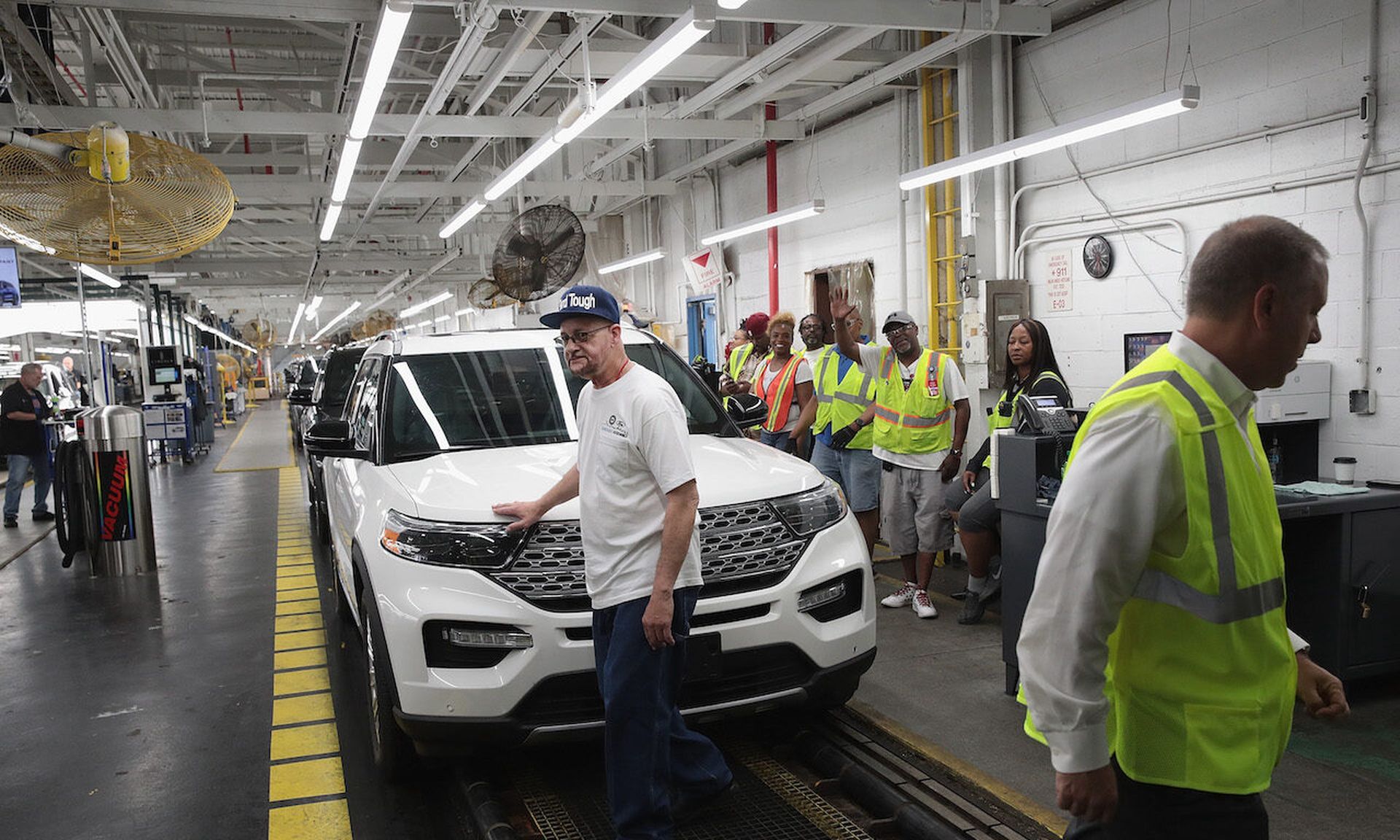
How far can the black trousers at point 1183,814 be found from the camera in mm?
1613

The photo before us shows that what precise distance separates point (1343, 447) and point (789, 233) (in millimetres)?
7677

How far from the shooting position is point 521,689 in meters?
3.28

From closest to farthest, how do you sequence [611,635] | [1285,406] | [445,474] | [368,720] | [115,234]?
[611,635], [445,474], [368,720], [115,234], [1285,406]

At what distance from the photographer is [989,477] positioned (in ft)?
18.5

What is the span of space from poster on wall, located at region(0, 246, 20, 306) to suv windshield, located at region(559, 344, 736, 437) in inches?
465

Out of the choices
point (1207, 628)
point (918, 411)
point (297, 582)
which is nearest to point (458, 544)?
point (1207, 628)

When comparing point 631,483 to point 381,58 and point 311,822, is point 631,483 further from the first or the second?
point 381,58

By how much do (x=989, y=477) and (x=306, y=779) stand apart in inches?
151

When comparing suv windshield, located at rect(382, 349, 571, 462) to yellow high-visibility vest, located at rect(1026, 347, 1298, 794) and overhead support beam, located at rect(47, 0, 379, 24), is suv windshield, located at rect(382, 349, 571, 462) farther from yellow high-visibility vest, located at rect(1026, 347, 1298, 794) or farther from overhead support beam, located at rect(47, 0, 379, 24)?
overhead support beam, located at rect(47, 0, 379, 24)

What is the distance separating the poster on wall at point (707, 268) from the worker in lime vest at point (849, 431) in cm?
796

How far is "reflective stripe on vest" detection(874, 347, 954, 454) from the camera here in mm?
6020

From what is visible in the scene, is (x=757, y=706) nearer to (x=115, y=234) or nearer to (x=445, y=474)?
(x=445, y=474)

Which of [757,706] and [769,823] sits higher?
[757,706]

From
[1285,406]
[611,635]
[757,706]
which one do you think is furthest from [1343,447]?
[611,635]
